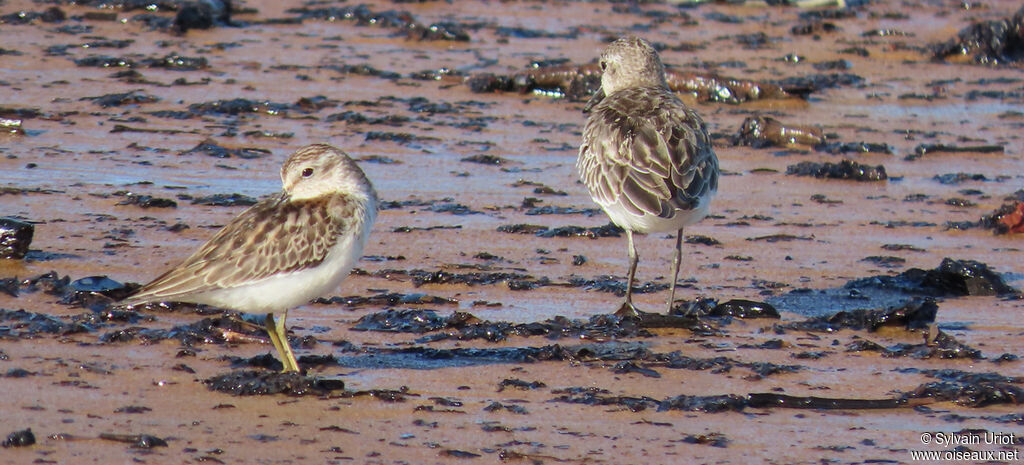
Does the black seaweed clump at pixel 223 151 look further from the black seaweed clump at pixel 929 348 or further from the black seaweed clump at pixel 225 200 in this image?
the black seaweed clump at pixel 929 348

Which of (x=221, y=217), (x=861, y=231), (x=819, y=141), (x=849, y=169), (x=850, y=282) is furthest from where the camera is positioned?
(x=819, y=141)

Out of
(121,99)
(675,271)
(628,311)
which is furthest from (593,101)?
(121,99)

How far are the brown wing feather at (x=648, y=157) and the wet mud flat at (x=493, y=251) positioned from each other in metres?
0.51

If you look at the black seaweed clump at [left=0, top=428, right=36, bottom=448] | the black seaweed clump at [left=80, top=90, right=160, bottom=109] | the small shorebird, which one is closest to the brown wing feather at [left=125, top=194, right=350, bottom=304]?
the black seaweed clump at [left=0, top=428, right=36, bottom=448]

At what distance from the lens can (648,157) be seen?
21.5 feet

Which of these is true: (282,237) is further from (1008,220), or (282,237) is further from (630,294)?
(1008,220)

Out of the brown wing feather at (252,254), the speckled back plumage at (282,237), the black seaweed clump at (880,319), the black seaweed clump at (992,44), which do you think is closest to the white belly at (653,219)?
the black seaweed clump at (880,319)

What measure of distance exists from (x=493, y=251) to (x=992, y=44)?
327 inches

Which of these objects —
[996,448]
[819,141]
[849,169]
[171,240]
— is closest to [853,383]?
[996,448]

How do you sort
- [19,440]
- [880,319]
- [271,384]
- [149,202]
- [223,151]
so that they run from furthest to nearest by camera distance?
1. [223,151]
2. [149,202]
3. [880,319]
4. [271,384]
5. [19,440]

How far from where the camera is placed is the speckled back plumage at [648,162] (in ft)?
21.1

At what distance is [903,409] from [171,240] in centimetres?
370

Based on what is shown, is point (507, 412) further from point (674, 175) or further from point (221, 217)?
point (221, 217)

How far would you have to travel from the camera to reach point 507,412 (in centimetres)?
498
